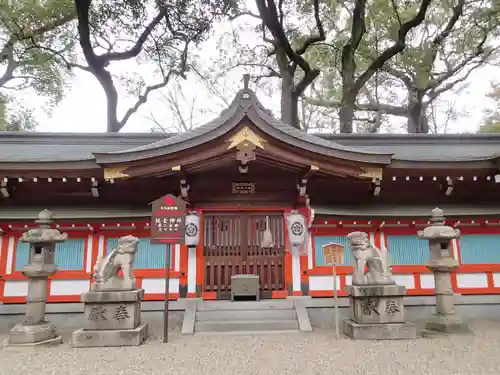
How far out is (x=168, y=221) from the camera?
6.17 metres

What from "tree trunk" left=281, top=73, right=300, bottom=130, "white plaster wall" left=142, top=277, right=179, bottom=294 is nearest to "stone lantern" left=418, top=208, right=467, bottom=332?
"white plaster wall" left=142, top=277, right=179, bottom=294

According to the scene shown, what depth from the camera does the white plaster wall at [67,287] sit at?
7597 millimetres

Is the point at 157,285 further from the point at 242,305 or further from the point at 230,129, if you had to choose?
the point at 230,129

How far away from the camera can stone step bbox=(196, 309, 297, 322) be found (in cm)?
698

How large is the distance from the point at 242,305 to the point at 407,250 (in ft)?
13.4

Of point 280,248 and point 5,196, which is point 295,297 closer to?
point 280,248

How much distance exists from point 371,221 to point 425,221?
51.5 inches

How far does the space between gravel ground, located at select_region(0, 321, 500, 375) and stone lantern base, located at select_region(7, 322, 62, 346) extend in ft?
0.52

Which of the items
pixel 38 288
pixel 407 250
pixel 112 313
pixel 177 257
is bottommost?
pixel 112 313

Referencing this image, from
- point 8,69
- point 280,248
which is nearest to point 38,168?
point 280,248

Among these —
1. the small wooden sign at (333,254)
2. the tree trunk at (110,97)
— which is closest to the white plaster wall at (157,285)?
the small wooden sign at (333,254)

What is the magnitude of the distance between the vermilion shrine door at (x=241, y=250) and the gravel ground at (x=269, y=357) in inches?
63.3

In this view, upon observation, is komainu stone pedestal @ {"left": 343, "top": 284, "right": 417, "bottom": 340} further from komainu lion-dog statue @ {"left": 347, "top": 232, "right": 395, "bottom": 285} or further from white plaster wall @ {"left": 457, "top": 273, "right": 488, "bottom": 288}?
white plaster wall @ {"left": 457, "top": 273, "right": 488, "bottom": 288}

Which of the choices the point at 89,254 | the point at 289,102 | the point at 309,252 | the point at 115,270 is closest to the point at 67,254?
the point at 89,254
